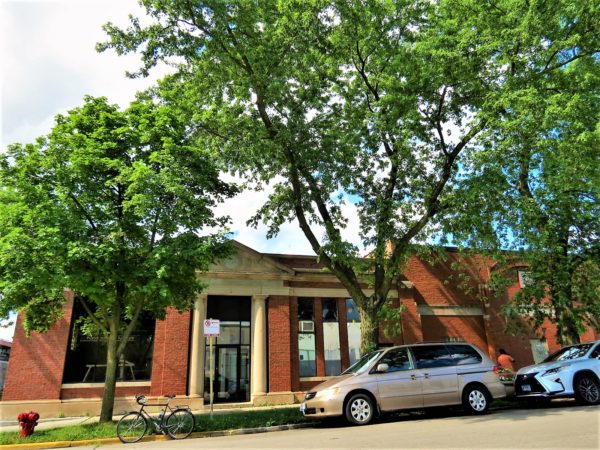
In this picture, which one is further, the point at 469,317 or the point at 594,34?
the point at 469,317

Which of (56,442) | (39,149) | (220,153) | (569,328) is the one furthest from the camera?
(569,328)

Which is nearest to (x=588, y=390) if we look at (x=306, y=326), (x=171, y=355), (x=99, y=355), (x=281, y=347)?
(x=306, y=326)

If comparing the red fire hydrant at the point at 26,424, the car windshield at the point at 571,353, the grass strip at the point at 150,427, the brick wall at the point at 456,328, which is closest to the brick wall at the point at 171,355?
the grass strip at the point at 150,427

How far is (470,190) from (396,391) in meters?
5.59

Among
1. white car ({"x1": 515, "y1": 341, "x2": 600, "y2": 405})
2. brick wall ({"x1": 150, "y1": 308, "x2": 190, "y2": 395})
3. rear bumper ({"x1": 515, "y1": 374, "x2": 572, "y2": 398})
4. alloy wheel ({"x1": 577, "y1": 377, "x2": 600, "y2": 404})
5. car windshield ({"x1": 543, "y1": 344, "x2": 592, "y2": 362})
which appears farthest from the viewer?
brick wall ({"x1": 150, "y1": 308, "x2": 190, "y2": 395})

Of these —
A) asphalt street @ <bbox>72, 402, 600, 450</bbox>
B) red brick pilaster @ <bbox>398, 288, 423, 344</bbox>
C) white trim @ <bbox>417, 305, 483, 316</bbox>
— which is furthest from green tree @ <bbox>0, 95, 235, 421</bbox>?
white trim @ <bbox>417, 305, 483, 316</bbox>

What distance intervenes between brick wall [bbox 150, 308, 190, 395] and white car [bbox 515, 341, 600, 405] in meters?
12.0

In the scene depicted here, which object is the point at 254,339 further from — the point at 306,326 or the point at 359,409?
the point at 359,409

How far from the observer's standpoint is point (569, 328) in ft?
52.8

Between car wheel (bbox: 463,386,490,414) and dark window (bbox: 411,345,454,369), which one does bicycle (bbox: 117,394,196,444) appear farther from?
car wheel (bbox: 463,386,490,414)

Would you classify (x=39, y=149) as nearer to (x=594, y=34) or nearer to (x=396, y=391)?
(x=396, y=391)

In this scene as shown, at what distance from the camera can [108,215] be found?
37.7 ft

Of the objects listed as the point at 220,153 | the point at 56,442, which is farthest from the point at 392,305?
the point at 56,442

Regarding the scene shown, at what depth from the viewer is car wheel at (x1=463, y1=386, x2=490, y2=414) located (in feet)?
34.9
